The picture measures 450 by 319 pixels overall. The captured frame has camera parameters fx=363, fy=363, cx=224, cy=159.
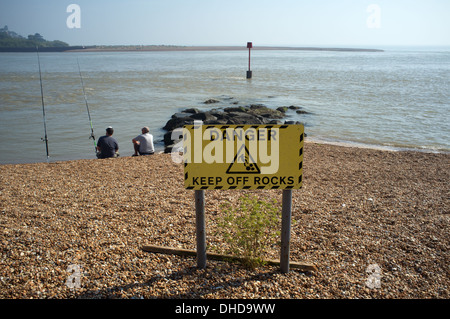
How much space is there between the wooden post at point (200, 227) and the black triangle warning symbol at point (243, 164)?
1.63 feet

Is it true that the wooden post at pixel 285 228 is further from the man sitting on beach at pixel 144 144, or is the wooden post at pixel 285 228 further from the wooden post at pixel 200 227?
the man sitting on beach at pixel 144 144

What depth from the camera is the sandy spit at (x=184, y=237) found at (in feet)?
13.4

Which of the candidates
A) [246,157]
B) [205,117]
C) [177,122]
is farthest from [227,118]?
[246,157]

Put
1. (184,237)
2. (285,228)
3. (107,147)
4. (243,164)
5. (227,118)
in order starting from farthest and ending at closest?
(227,118), (107,147), (184,237), (285,228), (243,164)

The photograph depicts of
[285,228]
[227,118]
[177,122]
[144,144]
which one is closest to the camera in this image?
[285,228]

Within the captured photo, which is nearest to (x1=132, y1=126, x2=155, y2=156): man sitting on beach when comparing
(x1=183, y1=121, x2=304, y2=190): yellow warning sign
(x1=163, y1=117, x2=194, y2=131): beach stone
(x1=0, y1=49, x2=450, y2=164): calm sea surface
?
(x1=0, y1=49, x2=450, y2=164): calm sea surface

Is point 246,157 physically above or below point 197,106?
above

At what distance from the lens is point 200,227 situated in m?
4.25

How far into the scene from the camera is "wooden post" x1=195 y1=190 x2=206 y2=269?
410cm

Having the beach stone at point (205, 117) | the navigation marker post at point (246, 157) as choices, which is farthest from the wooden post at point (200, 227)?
the beach stone at point (205, 117)

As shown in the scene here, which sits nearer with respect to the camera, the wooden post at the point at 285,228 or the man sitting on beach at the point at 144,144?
the wooden post at the point at 285,228

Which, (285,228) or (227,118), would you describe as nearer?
(285,228)

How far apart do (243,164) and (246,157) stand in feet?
0.27

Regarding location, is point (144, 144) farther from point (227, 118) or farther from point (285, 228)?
point (227, 118)
